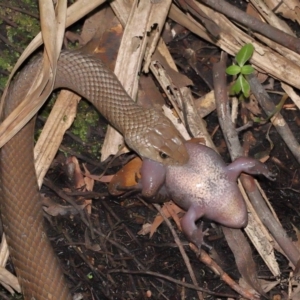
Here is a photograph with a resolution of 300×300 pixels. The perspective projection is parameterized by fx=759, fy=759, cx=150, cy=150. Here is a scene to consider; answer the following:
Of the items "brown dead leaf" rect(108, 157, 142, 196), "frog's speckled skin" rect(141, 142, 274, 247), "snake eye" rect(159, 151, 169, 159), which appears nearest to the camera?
"frog's speckled skin" rect(141, 142, 274, 247)

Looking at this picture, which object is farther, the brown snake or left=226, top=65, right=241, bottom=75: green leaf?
left=226, top=65, right=241, bottom=75: green leaf

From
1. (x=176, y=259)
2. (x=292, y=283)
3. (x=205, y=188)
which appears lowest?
(x=292, y=283)

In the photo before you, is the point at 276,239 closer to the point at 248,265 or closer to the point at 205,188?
the point at 248,265

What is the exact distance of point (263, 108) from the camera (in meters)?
5.42

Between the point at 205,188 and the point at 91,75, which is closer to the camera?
the point at 205,188

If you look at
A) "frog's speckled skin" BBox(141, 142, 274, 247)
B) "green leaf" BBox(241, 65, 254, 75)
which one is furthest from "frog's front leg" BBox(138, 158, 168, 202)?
"green leaf" BBox(241, 65, 254, 75)

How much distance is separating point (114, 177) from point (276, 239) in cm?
119

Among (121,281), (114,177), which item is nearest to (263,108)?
(114,177)

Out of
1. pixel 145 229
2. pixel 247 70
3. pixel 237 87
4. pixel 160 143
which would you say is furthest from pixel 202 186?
pixel 247 70

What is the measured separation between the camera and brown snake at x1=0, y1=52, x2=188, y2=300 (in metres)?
5.03

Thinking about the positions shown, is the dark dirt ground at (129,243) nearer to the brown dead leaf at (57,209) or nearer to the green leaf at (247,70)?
the brown dead leaf at (57,209)

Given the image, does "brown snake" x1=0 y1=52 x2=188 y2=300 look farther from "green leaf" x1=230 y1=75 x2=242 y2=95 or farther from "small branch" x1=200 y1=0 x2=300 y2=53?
"small branch" x1=200 y1=0 x2=300 y2=53

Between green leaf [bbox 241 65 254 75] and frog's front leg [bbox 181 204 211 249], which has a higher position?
green leaf [bbox 241 65 254 75]

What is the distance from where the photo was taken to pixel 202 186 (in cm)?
496
